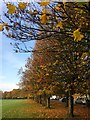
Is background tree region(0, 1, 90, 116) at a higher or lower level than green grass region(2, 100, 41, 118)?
higher

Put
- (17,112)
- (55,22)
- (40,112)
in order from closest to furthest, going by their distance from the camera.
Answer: (55,22) < (40,112) < (17,112)

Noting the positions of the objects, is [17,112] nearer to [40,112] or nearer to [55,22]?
[40,112]

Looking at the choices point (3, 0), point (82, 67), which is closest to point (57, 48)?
point (82, 67)

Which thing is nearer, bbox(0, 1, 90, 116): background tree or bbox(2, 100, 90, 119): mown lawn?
bbox(0, 1, 90, 116): background tree

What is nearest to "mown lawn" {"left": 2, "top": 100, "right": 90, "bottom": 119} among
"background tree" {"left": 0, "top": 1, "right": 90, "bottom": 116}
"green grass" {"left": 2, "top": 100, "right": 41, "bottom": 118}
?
"green grass" {"left": 2, "top": 100, "right": 41, "bottom": 118}

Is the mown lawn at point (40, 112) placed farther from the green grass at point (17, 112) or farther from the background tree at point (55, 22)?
the background tree at point (55, 22)

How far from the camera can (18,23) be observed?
7793mm

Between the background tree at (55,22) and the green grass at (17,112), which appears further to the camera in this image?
the green grass at (17,112)

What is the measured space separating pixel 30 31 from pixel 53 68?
8.82m

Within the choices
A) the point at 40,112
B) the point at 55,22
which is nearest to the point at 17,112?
the point at 40,112

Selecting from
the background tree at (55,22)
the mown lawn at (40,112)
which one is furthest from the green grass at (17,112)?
the background tree at (55,22)

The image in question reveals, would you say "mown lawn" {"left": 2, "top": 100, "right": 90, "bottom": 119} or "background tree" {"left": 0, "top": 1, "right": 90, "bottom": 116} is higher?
"background tree" {"left": 0, "top": 1, "right": 90, "bottom": 116}

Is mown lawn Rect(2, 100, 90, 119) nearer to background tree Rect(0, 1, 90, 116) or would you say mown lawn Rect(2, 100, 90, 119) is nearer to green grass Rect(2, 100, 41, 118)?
green grass Rect(2, 100, 41, 118)

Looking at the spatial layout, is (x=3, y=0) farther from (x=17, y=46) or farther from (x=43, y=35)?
(x=17, y=46)
